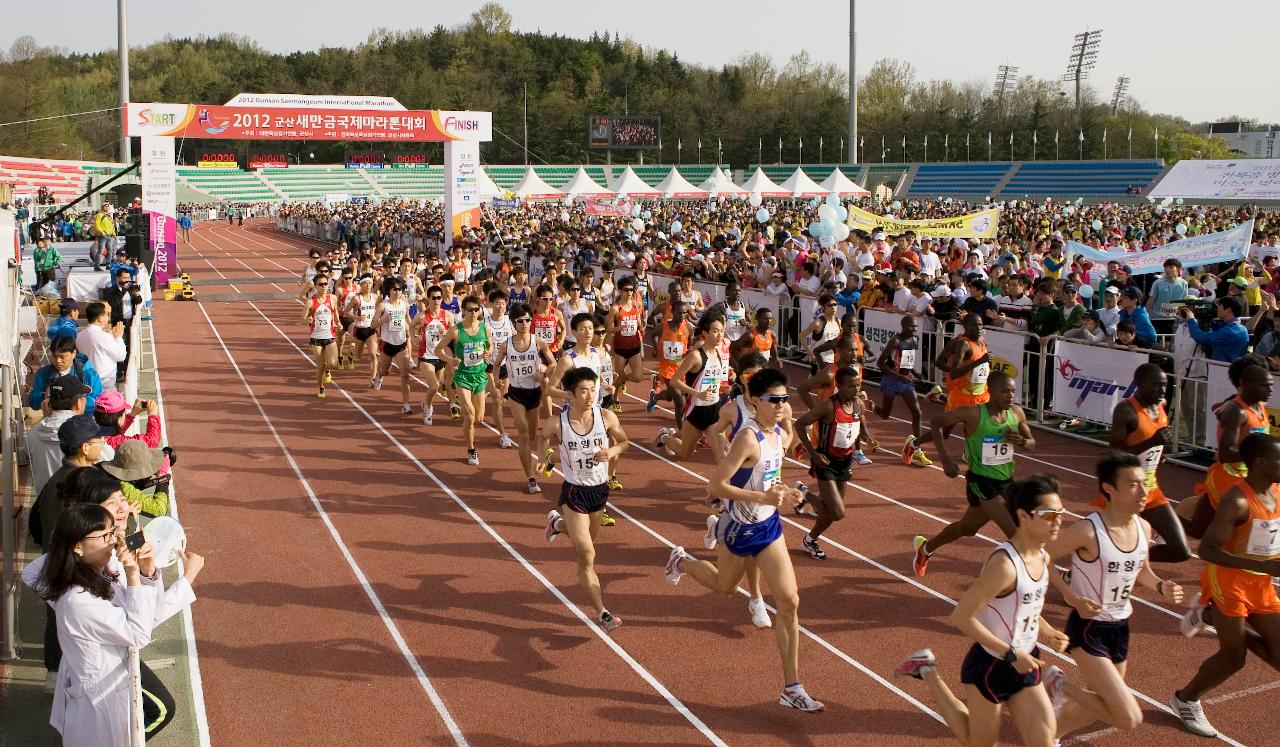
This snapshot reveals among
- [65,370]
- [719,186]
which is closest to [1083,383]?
[65,370]

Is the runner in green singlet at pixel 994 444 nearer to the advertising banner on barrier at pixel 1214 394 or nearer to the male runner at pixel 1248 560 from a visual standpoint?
the male runner at pixel 1248 560

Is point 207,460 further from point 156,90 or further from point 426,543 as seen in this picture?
point 156,90

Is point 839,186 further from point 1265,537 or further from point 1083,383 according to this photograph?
point 1265,537

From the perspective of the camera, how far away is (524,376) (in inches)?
456

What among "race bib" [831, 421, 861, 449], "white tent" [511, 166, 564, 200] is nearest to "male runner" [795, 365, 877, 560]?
"race bib" [831, 421, 861, 449]

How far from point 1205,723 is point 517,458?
8161 mm

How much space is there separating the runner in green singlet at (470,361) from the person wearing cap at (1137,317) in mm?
7249

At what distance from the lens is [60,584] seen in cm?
484

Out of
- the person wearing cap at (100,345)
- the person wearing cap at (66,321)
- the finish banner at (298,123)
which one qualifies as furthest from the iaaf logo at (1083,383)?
the finish banner at (298,123)

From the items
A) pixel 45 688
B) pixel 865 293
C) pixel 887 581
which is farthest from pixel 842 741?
pixel 865 293

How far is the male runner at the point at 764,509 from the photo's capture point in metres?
6.50

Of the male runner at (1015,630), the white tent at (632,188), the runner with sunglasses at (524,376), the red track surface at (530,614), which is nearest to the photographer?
the male runner at (1015,630)

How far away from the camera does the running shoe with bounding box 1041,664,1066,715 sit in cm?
513

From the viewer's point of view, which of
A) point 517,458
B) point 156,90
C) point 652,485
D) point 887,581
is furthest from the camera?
point 156,90
